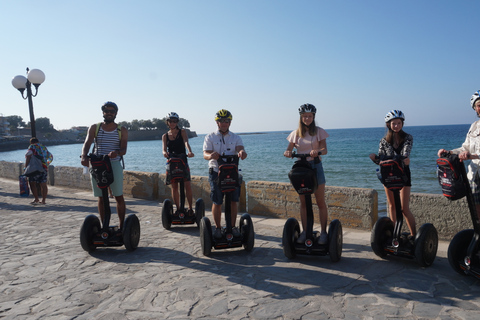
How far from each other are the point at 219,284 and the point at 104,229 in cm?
210

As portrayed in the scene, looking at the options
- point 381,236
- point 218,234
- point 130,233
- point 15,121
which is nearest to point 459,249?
point 381,236

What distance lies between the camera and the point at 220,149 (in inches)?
201

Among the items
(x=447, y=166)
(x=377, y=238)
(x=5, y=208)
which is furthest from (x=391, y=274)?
(x=5, y=208)

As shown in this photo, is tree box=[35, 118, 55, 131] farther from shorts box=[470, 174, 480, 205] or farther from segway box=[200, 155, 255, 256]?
shorts box=[470, 174, 480, 205]

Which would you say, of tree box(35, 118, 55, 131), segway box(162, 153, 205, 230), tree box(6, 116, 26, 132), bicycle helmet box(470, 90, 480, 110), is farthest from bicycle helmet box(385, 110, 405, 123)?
tree box(6, 116, 26, 132)

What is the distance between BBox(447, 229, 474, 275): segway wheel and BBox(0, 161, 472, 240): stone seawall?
1323 millimetres

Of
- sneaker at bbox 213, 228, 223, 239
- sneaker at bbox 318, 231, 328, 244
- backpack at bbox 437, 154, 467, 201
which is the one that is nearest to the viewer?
backpack at bbox 437, 154, 467, 201

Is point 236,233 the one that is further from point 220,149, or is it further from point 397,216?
point 397,216

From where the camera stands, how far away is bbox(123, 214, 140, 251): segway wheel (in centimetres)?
509

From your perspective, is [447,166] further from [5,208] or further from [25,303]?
[5,208]

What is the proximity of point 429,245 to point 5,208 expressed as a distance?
935 cm

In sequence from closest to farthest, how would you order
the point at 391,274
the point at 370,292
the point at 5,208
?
the point at 370,292, the point at 391,274, the point at 5,208

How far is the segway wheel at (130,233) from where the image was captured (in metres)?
5.09

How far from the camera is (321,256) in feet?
15.7
